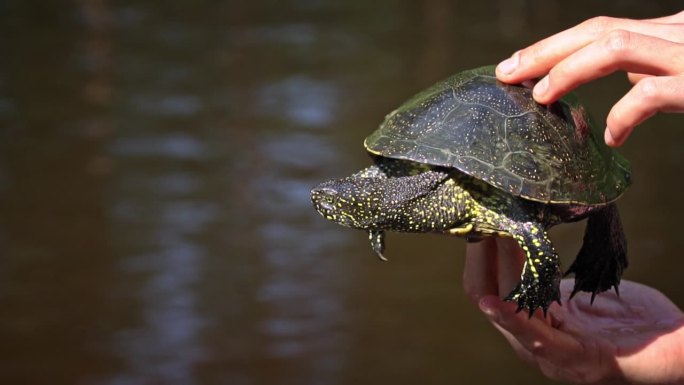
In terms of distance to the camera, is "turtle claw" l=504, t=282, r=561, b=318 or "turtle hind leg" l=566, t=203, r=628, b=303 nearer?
"turtle claw" l=504, t=282, r=561, b=318

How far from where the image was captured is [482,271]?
4.99 ft

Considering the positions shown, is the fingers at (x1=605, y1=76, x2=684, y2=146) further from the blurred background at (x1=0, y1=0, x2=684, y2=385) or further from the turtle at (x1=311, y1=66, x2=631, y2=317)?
the blurred background at (x1=0, y1=0, x2=684, y2=385)

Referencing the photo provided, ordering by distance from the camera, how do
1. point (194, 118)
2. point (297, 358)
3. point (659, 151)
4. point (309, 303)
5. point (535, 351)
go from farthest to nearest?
1. point (194, 118)
2. point (659, 151)
3. point (309, 303)
4. point (297, 358)
5. point (535, 351)

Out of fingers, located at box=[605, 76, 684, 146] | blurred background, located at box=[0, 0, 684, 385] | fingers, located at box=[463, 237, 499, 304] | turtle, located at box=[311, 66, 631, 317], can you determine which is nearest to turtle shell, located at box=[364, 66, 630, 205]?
turtle, located at box=[311, 66, 631, 317]

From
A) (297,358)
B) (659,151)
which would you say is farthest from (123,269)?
(659,151)

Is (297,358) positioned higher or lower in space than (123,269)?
lower

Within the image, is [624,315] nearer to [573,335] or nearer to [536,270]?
[573,335]

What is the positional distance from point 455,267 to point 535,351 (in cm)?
201

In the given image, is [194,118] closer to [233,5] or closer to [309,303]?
[309,303]

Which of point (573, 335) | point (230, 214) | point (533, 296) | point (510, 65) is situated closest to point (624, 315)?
point (573, 335)

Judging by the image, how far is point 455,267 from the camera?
135 inches

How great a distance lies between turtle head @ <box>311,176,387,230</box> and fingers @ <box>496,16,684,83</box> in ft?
0.77

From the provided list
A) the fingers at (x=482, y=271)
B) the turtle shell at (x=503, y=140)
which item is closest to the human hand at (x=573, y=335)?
the fingers at (x=482, y=271)

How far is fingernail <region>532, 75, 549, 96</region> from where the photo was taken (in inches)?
51.6
